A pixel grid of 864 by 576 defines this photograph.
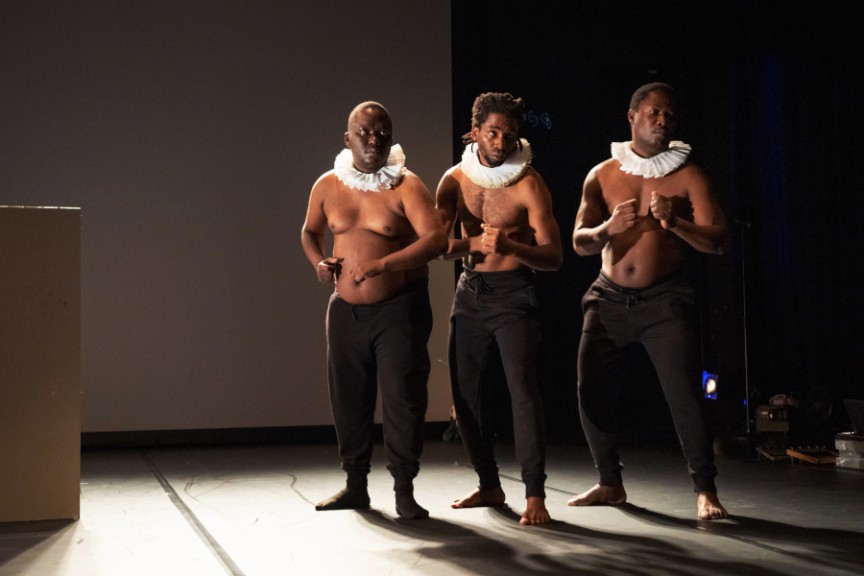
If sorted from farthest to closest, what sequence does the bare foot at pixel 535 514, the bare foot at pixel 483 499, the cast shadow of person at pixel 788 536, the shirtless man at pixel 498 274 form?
the bare foot at pixel 483 499
the shirtless man at pixel 498 274
the bare foot at pixel 535 514
the cast shadow of person at pixel 788 536

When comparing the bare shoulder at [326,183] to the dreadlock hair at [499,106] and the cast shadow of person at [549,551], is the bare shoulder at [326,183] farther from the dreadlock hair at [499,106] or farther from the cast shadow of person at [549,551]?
the cast shadow of person at [549,551]

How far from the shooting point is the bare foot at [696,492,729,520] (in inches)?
144

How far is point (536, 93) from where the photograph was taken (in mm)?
7145

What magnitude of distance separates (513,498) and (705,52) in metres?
3.50

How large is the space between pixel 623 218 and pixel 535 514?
1090 mm

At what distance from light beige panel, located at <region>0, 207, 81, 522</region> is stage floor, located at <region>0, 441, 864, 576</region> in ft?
0.52

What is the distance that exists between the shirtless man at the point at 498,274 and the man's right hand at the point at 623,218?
0.21 metres

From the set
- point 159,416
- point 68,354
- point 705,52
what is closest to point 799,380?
point 705,52

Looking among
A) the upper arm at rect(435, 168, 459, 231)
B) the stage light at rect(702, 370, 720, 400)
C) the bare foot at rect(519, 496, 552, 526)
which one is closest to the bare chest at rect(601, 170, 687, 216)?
the upper arm at rect(435, 168, 459, 231)

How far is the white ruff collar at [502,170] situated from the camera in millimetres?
3865

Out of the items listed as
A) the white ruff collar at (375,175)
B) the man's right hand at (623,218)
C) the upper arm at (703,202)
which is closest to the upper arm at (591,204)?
the man's right hand at (623,218)

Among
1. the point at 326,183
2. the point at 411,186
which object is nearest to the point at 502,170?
the point at 411,186

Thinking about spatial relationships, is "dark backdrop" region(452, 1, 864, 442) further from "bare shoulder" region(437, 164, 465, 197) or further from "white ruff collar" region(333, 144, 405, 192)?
"white ruff collar" region(333, 144, 405, 192)

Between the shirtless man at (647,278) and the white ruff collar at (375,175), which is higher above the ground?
the white ruff collar at (375,175)
